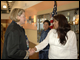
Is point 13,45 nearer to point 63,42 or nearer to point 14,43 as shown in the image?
point 14,43

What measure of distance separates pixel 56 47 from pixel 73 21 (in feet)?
7.96

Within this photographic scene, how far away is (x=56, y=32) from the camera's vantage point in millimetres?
1827

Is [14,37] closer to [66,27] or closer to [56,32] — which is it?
[56,32]

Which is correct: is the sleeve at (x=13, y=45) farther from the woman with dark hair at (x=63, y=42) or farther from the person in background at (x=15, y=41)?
the woman with dark hair at (x=63, y=42)

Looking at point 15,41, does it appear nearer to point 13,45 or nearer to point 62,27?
point 13,45

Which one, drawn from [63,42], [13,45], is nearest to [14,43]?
[13,45]

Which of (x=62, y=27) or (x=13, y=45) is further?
Result: (x=62, y=27)

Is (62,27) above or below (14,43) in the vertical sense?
above

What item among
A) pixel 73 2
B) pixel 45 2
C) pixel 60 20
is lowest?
pixel 60 20

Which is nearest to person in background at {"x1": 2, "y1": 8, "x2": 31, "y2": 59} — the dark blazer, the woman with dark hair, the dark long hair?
the dark blazer

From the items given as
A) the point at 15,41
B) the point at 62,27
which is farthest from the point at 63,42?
the point at 15,41

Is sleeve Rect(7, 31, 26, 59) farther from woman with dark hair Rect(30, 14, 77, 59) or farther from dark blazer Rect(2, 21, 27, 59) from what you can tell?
woman with dark hair Rect(30, 14, 77, 59)

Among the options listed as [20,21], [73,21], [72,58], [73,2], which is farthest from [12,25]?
[73,21]

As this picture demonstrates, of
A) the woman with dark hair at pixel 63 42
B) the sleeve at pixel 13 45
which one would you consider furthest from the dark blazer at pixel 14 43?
the woman with dark hair at pixel 63 42
